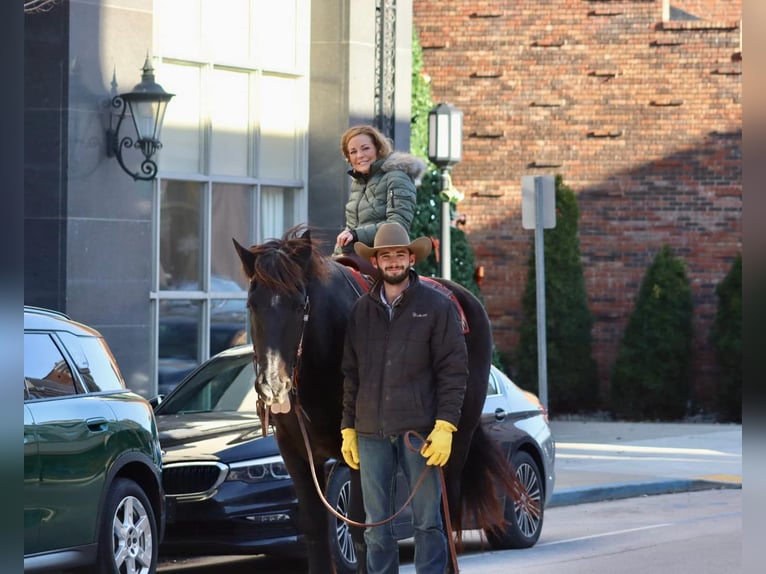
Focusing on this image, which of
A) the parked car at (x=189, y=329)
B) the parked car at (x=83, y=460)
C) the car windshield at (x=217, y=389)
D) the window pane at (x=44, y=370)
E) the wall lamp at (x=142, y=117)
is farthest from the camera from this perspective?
the parked car at (x=189, y=329)

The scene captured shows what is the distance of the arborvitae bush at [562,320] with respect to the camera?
21.4 meters

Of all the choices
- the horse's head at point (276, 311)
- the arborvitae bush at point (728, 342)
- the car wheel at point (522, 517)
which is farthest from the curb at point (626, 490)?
the horse's head at point (276, 311)

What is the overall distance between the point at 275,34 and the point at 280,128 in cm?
111

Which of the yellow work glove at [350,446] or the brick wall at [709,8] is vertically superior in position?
the brick wall at [709,8]

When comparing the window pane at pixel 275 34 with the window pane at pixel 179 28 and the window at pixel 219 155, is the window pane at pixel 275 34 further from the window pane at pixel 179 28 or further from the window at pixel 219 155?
the window pane at pixel 179 28

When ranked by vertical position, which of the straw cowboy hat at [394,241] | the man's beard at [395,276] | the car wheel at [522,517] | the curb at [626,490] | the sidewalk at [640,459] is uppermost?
the straw cowboy hat at [394,241]

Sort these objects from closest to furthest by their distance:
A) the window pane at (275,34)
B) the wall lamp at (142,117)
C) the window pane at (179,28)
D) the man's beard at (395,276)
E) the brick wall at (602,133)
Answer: the man's beard at (395,276) → the wall lamp at (142,117) → the window pane at (179,28) → the window pane at (275,34) → the brick wall at (602,133)

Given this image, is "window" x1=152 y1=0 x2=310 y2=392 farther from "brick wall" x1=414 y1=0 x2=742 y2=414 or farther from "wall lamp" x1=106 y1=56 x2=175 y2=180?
"brick wall" x1=414 y1=0 x2=742 y2=414

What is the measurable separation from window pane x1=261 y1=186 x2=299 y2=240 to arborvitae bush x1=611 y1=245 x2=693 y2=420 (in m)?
6.85

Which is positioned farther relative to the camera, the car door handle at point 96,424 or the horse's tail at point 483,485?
the horse's tail at point 483,485

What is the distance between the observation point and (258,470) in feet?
30.3

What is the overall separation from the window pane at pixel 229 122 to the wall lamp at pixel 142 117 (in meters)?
1.50

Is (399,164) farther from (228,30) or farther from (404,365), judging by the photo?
(228,30)

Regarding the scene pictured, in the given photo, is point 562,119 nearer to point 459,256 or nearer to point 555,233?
point 555,233
